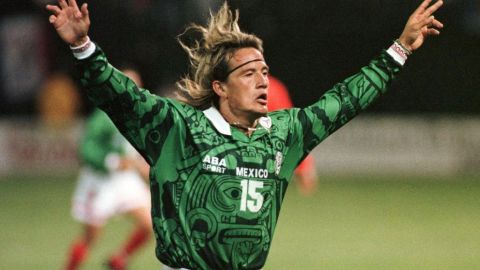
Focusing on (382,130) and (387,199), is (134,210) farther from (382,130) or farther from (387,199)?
(382,130)

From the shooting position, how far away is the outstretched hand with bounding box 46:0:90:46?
4.98 metres

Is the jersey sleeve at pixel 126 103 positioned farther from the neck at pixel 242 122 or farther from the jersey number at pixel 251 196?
the jersey number at pixel 251 196

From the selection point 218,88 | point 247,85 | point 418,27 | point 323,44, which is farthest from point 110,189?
point 323,44

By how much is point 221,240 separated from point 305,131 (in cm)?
85

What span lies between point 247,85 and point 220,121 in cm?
24

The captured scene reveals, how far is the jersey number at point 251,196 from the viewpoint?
17.7 feet

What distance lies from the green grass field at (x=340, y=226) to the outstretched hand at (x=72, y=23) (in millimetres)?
6139

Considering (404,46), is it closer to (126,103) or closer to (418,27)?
(418,27)

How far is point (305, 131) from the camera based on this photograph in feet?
19.0

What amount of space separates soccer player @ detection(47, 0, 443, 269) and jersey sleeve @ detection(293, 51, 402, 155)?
0.50 feet

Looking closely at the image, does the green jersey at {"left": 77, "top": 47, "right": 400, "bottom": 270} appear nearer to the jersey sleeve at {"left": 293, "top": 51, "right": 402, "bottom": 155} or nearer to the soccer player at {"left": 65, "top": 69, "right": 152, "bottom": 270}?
the jersey sleeve at {"left": 293, "top": 51, "right": 402, "bottom": 155}

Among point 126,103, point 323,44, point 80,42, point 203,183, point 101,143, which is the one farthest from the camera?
point 323,44

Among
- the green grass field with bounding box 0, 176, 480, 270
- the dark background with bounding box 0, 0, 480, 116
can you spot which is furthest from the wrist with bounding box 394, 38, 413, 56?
the dark background with bounding box 0, 0, 480, 116

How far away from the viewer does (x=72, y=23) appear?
500 cm
